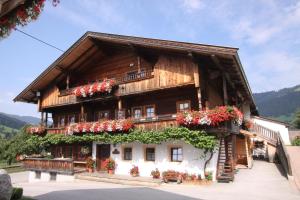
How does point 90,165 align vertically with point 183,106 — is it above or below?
below

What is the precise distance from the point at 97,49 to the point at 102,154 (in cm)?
842

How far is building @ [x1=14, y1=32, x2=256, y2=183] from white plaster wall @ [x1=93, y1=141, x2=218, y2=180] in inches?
2.2

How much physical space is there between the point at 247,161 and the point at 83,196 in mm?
14103

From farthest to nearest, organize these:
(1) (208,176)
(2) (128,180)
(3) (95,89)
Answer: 1. (3) (95,89)
2. (2) (128,180)
3. (1) (208,176)

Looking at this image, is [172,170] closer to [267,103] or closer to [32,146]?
[32,146]

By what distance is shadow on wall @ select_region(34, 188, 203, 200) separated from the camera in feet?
42.0

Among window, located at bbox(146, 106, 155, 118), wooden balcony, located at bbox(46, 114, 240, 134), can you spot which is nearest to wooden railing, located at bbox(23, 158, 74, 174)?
wooden balcony, located at bbox(46, 114, 240, 134)

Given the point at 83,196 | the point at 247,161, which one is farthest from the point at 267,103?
the point at 83,196

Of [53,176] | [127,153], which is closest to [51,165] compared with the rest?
[53,176]

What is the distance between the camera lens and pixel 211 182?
54.0ft

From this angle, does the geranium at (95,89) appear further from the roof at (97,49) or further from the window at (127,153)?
the window at (127,153)

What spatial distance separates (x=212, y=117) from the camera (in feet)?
52.1

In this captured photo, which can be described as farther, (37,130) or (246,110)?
(246,110)

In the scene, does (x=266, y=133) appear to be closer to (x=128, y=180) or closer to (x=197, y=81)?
(x=197, y=81)
